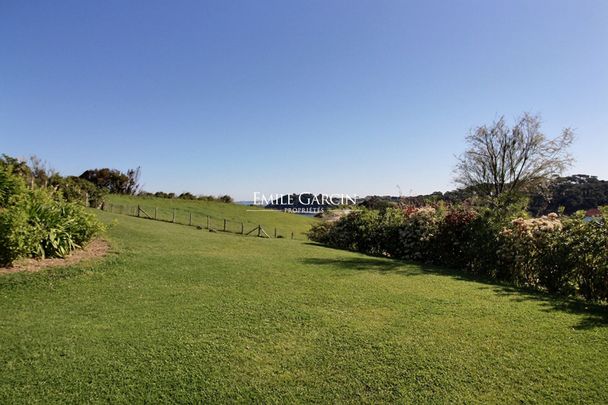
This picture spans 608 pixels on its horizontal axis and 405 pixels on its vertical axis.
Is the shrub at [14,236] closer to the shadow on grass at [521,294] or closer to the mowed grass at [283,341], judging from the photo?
the mowed grass at [283,341]

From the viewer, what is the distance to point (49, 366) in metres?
2.87

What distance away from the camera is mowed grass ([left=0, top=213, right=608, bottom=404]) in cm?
270

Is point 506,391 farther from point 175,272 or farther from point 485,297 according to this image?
point 175,272

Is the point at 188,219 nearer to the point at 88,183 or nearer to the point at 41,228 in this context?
the point at 88,183

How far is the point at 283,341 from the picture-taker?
347 cm

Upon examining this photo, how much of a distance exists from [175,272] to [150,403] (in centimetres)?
371

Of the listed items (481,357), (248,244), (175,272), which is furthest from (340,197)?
(481,357)

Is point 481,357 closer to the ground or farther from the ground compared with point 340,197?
closer to the ground

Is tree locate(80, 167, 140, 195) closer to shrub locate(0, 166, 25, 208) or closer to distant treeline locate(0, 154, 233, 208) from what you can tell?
distant treeline locate(0, 154, 233, 208)

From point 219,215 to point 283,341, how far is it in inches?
938

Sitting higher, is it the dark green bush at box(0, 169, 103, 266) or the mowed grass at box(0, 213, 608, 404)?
the dark green bush at box(0, 169, 103, 266)

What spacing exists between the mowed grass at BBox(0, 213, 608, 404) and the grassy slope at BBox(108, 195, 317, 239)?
1613cm

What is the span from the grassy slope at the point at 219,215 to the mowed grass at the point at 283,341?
16126 millimetres

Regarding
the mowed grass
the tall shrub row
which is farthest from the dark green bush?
the tall shrub row
